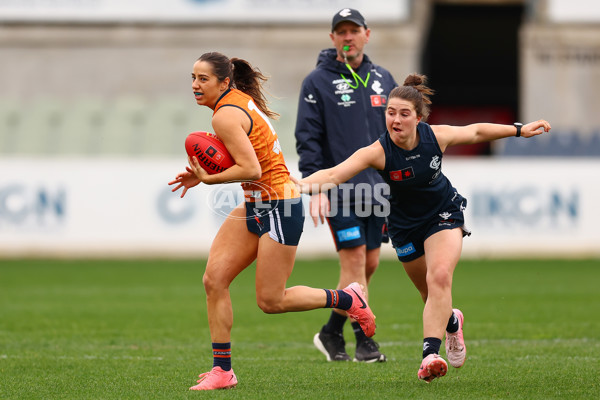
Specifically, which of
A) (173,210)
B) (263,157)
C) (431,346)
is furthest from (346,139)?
(173,210)

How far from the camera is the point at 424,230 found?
20.2ft

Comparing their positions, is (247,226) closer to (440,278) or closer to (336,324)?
(440,278)

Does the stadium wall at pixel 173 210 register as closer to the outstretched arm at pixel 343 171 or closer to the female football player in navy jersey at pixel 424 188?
the female football player in navy jersey at pixel 424 188

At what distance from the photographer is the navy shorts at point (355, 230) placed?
7.21 metres

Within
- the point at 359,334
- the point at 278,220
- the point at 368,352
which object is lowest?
the point at 368,352

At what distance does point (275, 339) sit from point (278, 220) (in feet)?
8.84

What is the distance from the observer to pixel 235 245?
231 inches

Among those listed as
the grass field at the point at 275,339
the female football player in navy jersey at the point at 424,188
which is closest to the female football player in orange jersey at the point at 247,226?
the female football player in navy jersey at the point at 424,188

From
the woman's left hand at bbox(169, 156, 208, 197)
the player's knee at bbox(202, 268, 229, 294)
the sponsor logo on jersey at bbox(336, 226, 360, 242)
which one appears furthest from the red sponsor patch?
the player's knee at bbox(202, 268, 229, 294)

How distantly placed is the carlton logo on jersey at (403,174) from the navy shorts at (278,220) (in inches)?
25.5

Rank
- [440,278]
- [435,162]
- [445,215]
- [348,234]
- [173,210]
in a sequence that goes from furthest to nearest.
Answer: [173,210], [348,234], [445,215], [435,162], [440,278]

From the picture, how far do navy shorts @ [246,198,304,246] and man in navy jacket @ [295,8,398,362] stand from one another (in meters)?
1.41

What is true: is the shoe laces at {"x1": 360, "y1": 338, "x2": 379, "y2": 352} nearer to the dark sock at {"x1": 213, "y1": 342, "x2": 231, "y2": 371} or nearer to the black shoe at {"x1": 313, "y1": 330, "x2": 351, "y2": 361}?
the black shoe at {"x1": 313, "y1": 330, "x2": 351, "y2": 361}

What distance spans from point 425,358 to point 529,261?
10.4 m
